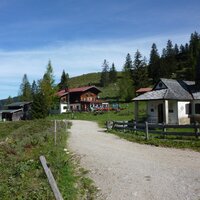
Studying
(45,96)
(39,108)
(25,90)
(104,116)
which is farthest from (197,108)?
(25,90)

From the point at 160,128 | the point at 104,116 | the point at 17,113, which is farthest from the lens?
the point at 17,113

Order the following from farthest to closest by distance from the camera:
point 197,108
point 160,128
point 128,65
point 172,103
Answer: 1. point 128,65
2. point 197,108
3. point 172,103
4. point 160,128

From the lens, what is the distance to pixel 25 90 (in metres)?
114

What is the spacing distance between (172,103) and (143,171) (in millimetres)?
25721

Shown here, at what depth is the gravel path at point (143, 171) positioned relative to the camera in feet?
30.8

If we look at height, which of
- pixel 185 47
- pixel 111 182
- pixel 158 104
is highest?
pixel 185 47

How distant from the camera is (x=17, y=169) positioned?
11883 millimetres

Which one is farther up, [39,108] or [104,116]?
[39,108]

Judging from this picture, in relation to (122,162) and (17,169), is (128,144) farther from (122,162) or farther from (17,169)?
(17,169)

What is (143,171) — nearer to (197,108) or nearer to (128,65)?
(197,108)

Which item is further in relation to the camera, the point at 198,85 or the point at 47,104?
the point at 47,104

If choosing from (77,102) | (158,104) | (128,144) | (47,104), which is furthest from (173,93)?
(77,102)

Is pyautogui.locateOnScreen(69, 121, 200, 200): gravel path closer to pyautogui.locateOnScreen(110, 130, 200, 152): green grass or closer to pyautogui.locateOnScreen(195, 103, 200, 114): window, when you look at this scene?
pyautogui.locateOnScreen(110, 130, 200, 152): green grass

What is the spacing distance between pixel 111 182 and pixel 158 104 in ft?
90.7
